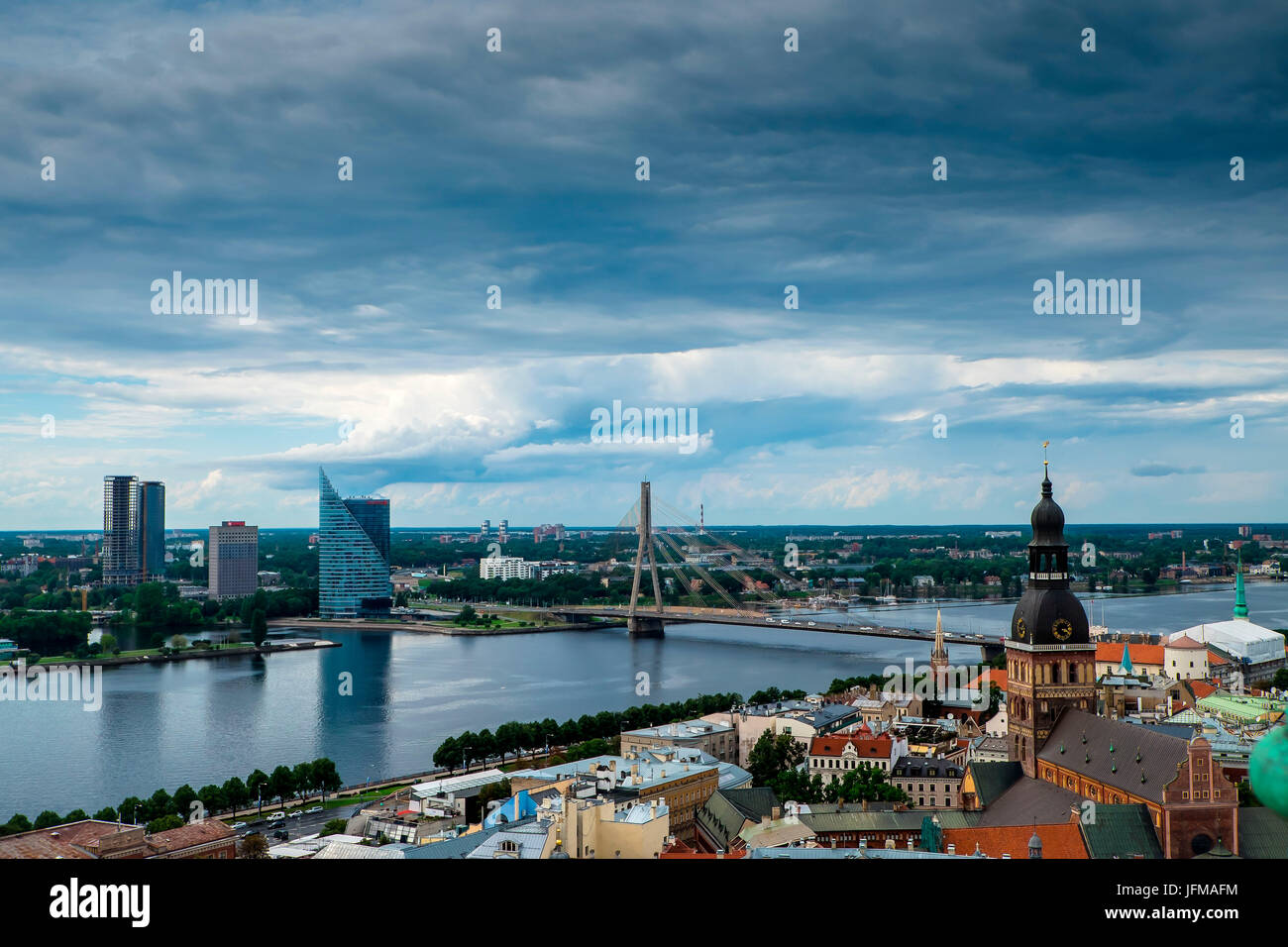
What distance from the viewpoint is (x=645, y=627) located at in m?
28.2

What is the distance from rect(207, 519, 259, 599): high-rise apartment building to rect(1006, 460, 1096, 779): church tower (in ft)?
97.6

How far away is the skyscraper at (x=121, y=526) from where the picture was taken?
38.2 meters

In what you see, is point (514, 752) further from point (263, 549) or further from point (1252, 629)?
point (263, 549)

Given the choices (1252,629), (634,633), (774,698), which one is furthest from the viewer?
(634,633)

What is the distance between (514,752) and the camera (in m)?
13.7

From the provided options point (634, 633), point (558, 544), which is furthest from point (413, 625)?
point (558, 544)

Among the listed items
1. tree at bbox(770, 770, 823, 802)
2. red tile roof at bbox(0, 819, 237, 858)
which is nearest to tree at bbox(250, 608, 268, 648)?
tree at bbox(770, 770, 823, 802)

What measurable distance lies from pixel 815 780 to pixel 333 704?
8.80 metres

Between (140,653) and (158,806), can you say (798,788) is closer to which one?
(158,806)

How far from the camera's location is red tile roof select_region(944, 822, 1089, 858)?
7059 mm

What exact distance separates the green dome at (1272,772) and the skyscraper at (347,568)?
110 ft

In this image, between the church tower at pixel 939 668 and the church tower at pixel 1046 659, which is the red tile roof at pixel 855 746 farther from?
the church tower at pixel 939 668
